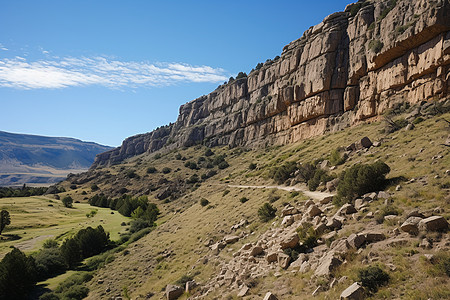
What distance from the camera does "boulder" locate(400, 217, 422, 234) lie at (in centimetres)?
1177

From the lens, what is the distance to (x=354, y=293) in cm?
954

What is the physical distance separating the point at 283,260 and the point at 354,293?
5.50 metres

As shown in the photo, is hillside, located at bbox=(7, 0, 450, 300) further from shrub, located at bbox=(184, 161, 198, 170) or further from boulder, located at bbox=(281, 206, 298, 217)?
shrub, located at bbox=(184, 161, 198, 170)

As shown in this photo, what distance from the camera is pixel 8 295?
91.2 ft

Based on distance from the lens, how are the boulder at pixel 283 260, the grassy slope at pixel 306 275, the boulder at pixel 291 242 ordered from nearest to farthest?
the grassy slope at pixel 306 275 → the boulder at pixel 283 260 → the boulder at pixel 291 242

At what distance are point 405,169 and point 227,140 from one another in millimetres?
96929

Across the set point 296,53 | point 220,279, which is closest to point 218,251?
point 220,279

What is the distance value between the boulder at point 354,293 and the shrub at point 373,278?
0.41m

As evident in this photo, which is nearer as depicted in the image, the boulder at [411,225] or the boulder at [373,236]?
the boulder at [411,225]

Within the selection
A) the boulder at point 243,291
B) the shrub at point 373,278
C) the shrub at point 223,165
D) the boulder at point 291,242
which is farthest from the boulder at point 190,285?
the shrub at point 223,165

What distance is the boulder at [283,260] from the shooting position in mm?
14484

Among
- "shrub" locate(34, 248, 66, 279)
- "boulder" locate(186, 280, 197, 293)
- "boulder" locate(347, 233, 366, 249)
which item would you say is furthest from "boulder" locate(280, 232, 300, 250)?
"shrub" locate(34, 248, 66, 279)

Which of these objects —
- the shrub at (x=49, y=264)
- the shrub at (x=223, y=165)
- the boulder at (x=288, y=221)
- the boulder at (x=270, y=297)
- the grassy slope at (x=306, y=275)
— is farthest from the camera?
the shrub at (x=223, y=165)

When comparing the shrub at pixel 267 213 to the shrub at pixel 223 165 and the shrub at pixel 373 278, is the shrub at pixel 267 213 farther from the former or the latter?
the shrub at pixel 223 165
